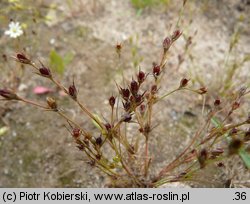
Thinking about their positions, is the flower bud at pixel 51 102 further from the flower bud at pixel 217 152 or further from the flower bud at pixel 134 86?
the flower bud at pixel 217 152

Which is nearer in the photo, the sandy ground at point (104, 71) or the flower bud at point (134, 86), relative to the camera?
the flower bud at point (134, 86)

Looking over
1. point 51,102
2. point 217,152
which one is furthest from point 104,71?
point 217,152

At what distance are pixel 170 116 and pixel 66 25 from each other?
89 centimetres

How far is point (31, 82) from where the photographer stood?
2.27m
